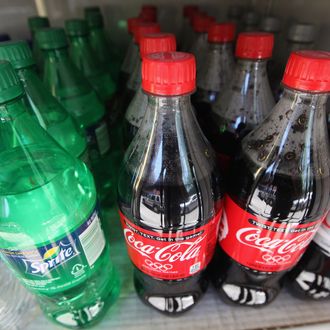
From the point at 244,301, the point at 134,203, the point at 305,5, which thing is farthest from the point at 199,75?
the point at 244,301

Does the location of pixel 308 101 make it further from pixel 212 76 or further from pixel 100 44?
pixel 100 44

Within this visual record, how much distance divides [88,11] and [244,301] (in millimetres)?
862

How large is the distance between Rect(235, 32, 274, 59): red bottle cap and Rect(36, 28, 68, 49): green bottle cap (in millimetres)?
331

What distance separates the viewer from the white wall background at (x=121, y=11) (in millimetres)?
754

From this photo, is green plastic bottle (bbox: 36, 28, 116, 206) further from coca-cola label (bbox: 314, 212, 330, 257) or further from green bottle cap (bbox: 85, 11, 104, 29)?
coca-cola label (bbox: 314, 212, 330, 257)

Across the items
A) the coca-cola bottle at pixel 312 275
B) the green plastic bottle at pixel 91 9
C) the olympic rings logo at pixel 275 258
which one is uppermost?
the green plastic bottle at pixel 91 9

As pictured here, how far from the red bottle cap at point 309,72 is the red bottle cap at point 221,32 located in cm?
27

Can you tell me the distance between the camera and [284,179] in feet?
1.31

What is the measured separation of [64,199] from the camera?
444 millimetres

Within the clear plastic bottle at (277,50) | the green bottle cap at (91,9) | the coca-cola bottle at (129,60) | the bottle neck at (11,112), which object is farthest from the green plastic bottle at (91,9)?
the bottle neck at (11,112)

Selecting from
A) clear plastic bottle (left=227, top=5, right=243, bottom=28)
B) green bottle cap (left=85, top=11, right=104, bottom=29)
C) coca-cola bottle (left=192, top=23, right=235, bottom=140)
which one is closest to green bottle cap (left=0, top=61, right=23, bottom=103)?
coca-cola bottle (left=192, top=23, right=235, bottom=140)

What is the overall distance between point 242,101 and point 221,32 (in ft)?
0.52

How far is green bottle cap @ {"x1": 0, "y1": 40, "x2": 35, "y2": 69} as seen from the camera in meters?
0.40

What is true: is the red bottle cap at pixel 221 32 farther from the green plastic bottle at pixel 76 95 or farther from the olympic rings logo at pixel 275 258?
the olympic rings logo at pixel 275 258
